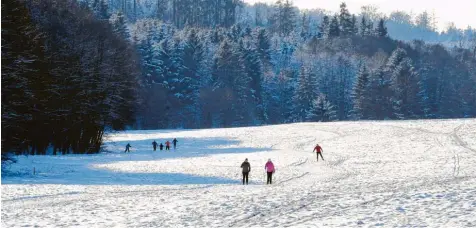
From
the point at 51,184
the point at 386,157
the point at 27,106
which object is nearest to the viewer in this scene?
the point at 51,184

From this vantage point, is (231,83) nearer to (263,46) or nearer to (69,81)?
(263,46)

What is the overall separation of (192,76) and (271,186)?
95274 millimetres

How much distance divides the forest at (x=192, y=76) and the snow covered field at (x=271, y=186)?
5.13 m

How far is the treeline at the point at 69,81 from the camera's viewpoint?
124 feet

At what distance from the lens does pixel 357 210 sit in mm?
18078

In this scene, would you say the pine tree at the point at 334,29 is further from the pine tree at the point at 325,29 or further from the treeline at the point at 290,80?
the pine tree at the point at 325,29

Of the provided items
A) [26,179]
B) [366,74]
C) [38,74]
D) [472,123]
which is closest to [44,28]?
[38,74]

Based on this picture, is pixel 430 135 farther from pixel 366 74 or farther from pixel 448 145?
pixel 366 74

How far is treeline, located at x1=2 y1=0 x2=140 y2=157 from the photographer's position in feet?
124

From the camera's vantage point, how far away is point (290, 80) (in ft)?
421

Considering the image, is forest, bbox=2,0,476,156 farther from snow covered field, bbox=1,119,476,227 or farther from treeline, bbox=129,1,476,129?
snow covered field, bbox=1,119,476,227

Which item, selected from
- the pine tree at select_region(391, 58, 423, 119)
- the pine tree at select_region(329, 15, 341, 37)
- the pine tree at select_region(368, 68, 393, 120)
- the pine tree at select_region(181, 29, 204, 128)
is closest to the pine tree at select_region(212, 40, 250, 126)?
the pine tree at select_region(181, 29, 204, 128)

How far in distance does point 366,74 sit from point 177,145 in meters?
57.3

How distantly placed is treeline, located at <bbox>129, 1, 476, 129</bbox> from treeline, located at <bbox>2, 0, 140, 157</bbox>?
3866 cm
